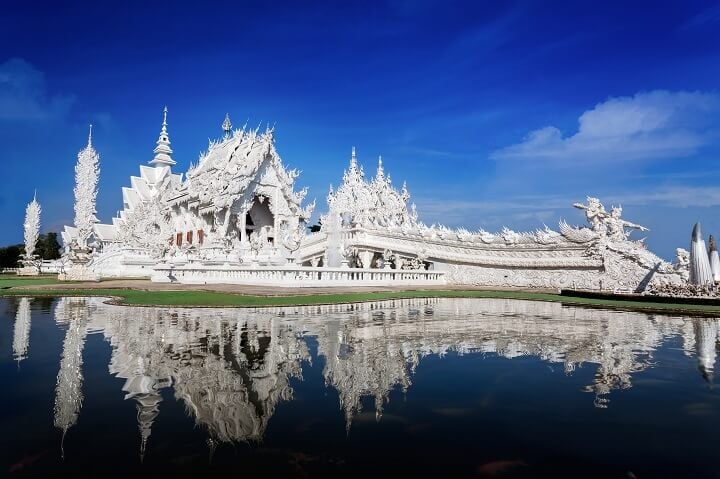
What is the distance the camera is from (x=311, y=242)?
109ft

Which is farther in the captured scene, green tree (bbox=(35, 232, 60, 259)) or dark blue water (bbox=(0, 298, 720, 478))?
green tree (bbox=(35, 232, 60, 259))

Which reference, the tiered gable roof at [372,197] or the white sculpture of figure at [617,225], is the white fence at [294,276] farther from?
the tiered gable roof at [372,197]

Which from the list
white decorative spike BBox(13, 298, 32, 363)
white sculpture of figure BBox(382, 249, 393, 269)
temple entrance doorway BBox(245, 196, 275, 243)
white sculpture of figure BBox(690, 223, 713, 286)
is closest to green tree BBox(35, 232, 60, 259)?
temple entrance doorway BBox(245, 196, 275, 243)

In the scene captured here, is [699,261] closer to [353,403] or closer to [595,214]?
[595,214]

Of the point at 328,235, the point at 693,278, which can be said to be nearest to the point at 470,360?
the point at 693,278

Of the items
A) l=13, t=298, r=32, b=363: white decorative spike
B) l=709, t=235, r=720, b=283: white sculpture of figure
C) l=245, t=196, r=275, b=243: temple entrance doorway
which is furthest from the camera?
l=245, t=196, r=275, b=243: temple entrance doorway

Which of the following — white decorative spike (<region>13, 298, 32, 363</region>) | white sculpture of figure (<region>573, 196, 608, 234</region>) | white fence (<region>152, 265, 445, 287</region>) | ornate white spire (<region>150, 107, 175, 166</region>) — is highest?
ornate white spire (<region>150, 107, 175, 166</region>)

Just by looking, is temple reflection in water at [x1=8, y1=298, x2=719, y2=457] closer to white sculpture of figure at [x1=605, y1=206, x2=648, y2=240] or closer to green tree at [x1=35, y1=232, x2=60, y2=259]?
white sculpture of figure at [x1=605, y1=206, x2=648, y2=240]

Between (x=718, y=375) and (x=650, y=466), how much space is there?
3.54 m

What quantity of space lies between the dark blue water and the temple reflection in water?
4 cm

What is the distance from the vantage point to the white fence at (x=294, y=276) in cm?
2058

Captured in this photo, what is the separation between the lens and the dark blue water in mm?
3154

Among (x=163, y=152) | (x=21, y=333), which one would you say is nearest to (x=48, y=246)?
(x=163, y=152)

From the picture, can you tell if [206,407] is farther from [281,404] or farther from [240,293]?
[240,293]
